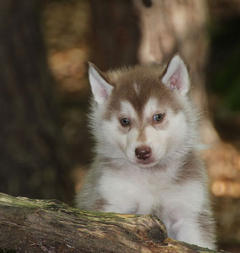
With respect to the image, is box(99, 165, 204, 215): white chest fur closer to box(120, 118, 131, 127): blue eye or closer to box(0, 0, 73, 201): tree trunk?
box(120, 118, 131, 127): blue eye

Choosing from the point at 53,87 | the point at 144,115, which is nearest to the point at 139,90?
the point at 144,115

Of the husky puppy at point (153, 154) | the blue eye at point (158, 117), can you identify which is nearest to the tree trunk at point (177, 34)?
the husky puppy at point (153, 154)

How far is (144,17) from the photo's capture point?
→ 7.64m

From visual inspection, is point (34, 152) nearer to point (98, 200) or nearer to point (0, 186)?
point (0, 186)

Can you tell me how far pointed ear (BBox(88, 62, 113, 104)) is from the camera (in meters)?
4.98

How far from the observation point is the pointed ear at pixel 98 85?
16.3ft

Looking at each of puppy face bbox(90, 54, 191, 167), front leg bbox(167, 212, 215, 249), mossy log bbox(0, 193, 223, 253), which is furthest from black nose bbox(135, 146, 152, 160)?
mossy log bbox(0, 193, 223, 253)

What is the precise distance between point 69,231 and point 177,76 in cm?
204

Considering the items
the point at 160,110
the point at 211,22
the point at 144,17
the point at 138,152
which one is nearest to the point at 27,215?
the point at 138,152

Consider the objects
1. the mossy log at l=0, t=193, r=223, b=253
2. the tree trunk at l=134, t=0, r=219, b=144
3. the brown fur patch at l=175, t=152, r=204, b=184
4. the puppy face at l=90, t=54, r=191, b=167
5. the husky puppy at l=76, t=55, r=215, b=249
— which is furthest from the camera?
the tree trunk at l=134, t=0, r=219, b=144

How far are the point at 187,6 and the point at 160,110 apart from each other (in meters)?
3.52

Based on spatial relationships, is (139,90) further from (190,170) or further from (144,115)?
(190,170)

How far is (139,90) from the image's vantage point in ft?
15.8

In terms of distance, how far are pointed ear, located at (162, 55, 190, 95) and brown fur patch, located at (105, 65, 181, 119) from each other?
7 centimetres
